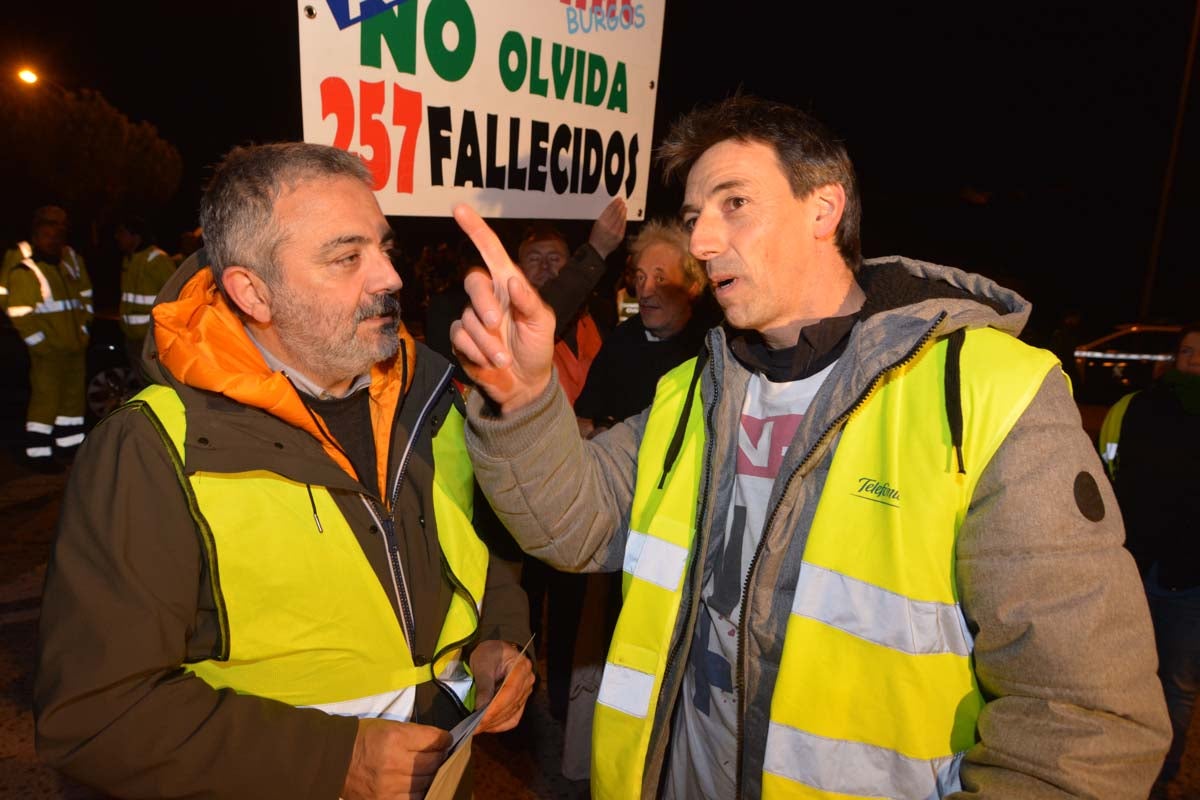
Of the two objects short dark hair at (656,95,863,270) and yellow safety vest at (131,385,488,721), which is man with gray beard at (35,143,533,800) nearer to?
yellow safety vest at (131,385,488,721)

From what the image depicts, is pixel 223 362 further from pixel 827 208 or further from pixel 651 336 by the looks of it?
pixel 651 336

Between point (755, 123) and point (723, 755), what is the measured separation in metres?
1.54

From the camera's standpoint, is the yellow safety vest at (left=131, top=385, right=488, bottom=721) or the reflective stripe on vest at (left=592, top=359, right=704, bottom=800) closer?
the yellow safety vest at (left=131, top=385, right=488, bottom=721)

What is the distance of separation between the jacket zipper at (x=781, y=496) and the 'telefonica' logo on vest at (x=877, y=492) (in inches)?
4.6

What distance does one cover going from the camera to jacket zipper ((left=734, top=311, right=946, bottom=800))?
157cm

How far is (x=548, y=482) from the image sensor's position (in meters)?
1.70

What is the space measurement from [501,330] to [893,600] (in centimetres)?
92

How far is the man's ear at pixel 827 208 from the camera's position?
1.93 meters

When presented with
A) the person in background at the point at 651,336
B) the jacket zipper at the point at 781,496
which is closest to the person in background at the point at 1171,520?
the person in background at the point at 651,336

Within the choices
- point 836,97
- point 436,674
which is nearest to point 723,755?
point 436,674

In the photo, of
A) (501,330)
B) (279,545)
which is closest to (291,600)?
(279,545)

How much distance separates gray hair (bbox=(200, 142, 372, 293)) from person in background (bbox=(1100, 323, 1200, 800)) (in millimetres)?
3799

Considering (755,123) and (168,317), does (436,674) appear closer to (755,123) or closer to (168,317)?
(168,317)

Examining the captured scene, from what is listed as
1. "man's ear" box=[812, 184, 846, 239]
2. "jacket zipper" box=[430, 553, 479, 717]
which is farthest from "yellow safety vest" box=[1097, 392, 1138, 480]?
"jacket zipper" box=[430, 553, 479, 717]
